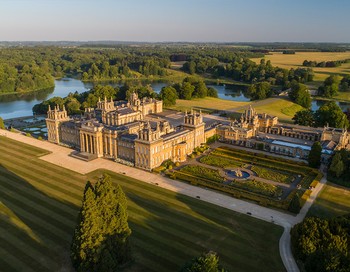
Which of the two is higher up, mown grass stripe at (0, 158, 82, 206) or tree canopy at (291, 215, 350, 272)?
tree canopy at (291, 215, 350, 272)

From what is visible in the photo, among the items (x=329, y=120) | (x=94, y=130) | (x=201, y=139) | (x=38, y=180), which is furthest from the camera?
(x=329, y=120)

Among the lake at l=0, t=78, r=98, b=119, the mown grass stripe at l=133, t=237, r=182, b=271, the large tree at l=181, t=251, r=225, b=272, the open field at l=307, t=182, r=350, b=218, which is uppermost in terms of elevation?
the large tree at l=181, t=251, r=225, b=272

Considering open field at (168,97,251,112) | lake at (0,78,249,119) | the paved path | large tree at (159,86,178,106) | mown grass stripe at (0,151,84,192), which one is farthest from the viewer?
lake at (0,78,249,119)

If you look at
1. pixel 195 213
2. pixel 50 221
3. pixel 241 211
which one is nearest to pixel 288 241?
pixel 241 211

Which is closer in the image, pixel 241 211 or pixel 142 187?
pixel 241 211

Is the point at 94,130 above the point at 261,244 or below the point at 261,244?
above

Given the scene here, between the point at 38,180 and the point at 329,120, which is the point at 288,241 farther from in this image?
the point at 329,120

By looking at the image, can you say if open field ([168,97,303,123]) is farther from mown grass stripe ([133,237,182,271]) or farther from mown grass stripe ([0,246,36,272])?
mown grass stripe ([0,246,36,272])

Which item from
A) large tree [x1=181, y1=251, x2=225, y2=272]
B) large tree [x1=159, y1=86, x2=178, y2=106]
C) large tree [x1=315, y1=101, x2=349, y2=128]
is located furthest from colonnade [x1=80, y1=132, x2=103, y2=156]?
large tree [x1=315, y1=101, x2=349, y2=128]

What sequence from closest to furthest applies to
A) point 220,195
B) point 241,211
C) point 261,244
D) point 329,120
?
point 261,244 → point 241,211 → point 220,195 → point 329,120
